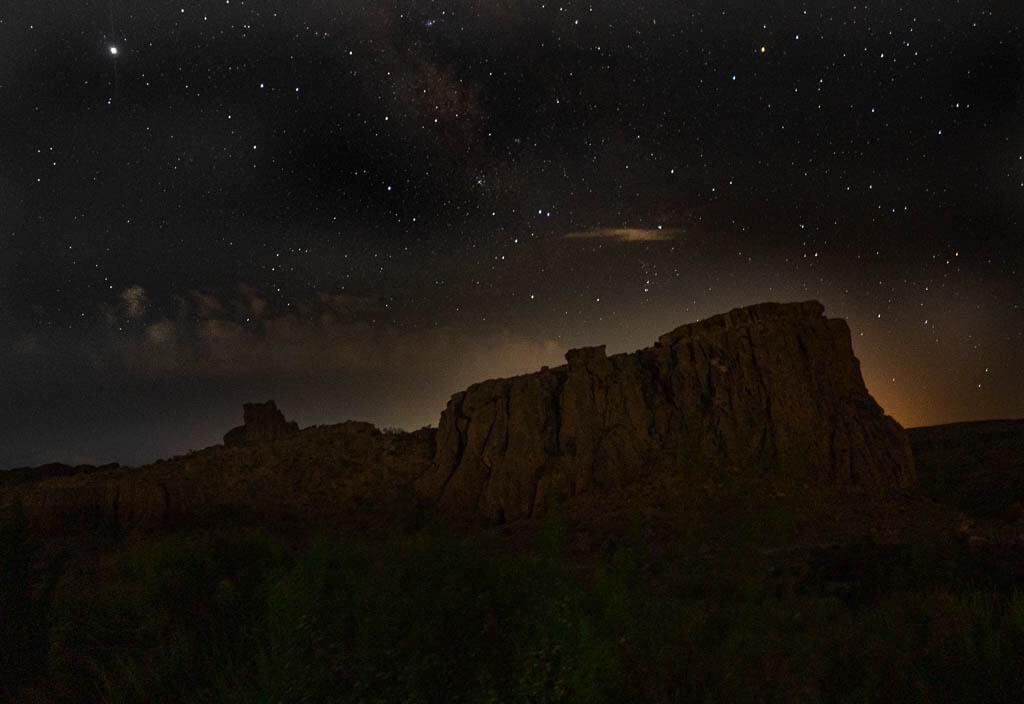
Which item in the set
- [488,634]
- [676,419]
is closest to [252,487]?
[676,419]

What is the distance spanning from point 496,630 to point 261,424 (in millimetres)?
33779

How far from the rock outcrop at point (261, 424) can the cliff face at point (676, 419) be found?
565 inches

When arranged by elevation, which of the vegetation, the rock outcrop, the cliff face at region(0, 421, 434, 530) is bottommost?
the vegetation

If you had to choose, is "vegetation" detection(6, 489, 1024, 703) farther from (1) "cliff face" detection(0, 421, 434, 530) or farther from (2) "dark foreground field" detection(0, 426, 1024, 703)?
(1) "cliff face" detection(0, 421, 434, 530)

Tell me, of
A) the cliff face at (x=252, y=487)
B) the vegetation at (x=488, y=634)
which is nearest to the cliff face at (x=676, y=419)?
the cliff face at (x=252, y=487)

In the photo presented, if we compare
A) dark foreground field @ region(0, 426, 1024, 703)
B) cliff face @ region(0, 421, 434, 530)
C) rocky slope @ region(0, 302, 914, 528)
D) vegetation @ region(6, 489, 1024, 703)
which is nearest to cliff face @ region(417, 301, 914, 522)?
rocky slope @ region(0, 302, 914, 528)

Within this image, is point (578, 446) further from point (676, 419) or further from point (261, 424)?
point (261, 424)

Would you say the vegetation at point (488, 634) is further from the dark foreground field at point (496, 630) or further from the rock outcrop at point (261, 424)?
the rock outcrop at point (261, 424)

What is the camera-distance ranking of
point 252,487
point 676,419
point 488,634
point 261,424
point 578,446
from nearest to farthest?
point 488,634
point 578,446
point 676,419
point 252,487
point 261,424

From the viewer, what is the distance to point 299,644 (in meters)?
6.12

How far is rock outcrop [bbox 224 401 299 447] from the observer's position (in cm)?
3681

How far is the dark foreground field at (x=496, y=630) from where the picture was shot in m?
6.07

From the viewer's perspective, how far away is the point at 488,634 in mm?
6750

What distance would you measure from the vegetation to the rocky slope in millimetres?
13376
